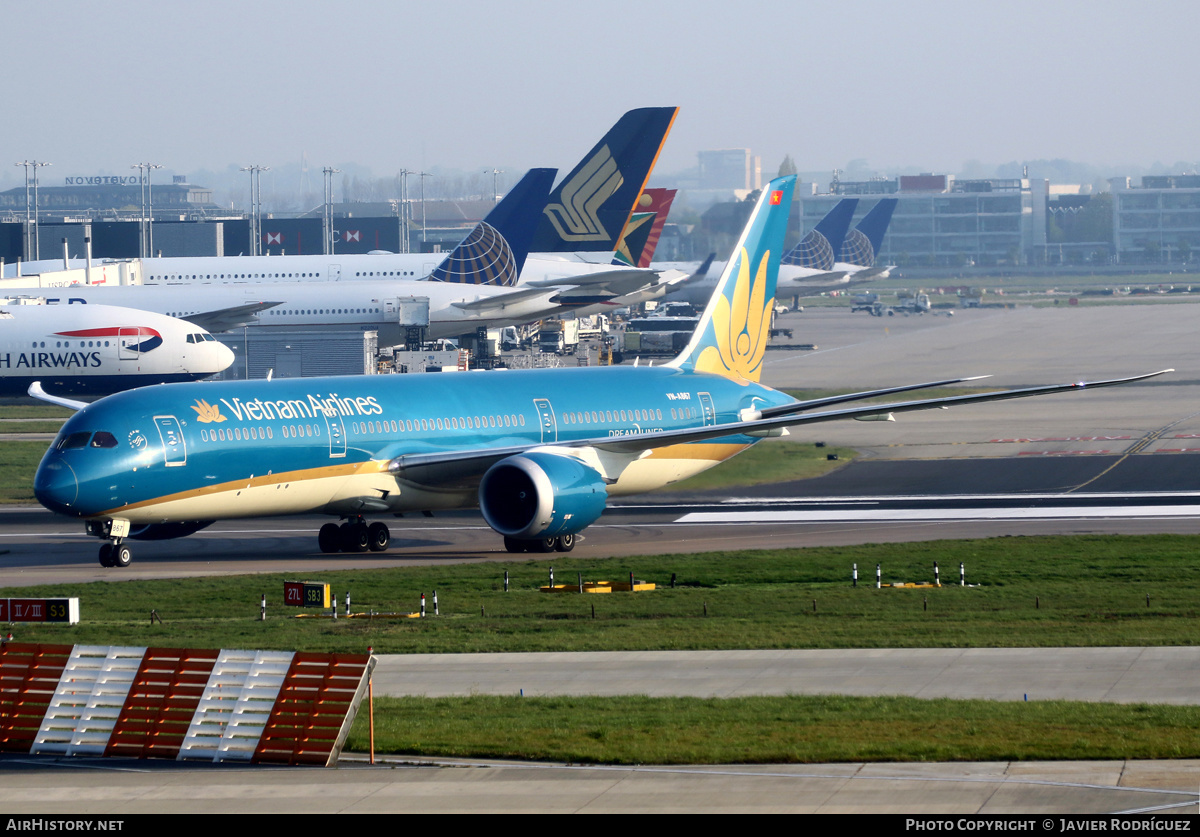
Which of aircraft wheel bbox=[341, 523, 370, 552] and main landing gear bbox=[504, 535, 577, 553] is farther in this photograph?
aircraft wheel bbox=[341, 523, 370, 552]

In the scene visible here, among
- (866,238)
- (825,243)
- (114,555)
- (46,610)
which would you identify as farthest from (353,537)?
(866,238)

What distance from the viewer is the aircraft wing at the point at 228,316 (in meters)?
82.9

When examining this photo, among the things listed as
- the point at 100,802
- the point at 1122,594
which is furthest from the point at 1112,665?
the point at 100,802

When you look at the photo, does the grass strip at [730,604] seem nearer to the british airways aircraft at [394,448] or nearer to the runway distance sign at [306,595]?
the runway distance sign at [306,595]

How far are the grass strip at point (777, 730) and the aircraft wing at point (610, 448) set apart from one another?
55.4 ft

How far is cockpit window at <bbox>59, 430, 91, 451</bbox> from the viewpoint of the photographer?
35.7 metres

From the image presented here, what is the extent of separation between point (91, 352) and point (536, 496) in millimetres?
37839


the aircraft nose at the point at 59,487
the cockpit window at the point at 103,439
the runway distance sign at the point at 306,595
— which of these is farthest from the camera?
the cockpit window at the point at 103,439

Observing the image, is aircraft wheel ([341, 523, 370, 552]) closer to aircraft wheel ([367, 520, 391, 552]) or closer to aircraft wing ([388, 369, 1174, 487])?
aircraft wheel ([367, 520, 391, 552])

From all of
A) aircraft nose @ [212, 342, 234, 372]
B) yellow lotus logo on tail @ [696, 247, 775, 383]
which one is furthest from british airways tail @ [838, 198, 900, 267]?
yellow lotus logo on tail @ [696, 247, 775, 383]

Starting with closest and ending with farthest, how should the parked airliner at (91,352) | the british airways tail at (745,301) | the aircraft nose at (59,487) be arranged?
the aircraft nose at (59,487) < the british airways tail at (745,301) < the parked airliner at (91,352)

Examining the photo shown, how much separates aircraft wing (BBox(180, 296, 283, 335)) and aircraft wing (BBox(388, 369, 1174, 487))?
45690 mm

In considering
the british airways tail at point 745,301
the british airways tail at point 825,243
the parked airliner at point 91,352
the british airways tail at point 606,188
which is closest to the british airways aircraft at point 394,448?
the british airways tail at point 745,301

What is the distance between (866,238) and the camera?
179750 mm
